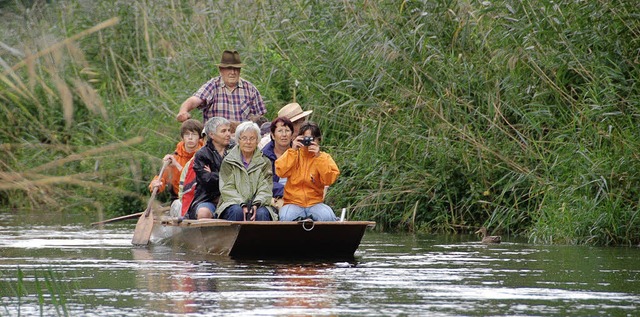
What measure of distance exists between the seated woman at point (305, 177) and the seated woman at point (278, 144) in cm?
47

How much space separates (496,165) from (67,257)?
4569mm

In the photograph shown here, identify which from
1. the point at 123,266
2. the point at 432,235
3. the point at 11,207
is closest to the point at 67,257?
the point at 123,266

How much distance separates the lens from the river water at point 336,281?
7.07 metres

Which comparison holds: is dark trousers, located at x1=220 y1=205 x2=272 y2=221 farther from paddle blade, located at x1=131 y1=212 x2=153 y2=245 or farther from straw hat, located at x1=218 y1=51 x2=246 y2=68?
straw hat, located at x1=218 y1=51 x2=246 y2=68

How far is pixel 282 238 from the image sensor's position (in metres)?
10.5

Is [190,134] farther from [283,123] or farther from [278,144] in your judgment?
[283,123]

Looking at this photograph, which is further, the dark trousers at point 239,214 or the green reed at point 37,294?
the dark trousers at point 239,214

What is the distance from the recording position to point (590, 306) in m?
7.20

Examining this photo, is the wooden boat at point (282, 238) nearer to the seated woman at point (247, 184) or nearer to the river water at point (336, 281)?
the river water at point (336, 281)

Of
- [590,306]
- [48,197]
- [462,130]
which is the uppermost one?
[462,130]

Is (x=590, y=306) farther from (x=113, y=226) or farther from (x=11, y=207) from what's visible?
(x=11, y=207)

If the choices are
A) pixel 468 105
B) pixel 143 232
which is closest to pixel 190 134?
pixel 143 232

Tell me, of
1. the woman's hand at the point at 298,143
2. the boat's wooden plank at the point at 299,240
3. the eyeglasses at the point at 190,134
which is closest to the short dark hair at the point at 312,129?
the woman's hand at the point at 298,143

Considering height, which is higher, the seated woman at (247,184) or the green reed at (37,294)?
the seated woman at (247,184)
